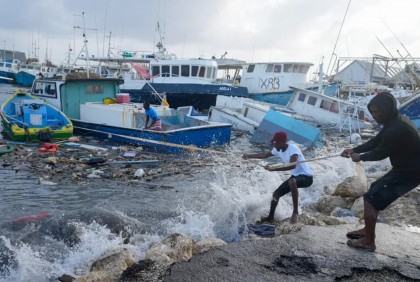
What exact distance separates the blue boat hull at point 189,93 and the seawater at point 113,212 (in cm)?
1303

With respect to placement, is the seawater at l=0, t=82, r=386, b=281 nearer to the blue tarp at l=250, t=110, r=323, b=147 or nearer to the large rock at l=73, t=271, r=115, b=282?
the large rock at l=73, t=271, r=115, b=282

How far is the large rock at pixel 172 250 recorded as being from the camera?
14.6 ft

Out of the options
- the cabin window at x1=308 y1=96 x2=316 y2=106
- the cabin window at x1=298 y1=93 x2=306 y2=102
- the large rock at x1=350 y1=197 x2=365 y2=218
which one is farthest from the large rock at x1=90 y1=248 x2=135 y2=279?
the cabin window at x1=298 y1=93 x2=306 y2=102

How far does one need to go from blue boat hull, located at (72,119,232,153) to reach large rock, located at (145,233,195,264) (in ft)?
27.0

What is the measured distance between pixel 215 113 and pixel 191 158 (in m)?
7.34

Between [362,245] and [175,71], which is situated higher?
[175,71]

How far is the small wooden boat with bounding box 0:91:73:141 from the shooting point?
1407 centimetres

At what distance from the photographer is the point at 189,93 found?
23969 millimetres

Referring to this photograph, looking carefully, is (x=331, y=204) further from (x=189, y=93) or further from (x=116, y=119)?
(x=189, y=93)

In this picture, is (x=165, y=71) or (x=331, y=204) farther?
(x=165, y=71)

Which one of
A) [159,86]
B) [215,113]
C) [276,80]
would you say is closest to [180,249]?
[215,113]

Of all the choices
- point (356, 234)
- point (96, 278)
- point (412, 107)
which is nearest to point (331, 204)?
point (356, 234)

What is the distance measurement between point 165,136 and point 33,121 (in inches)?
214

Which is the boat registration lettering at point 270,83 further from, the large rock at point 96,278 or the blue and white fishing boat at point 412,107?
the large rock at point 96,278
